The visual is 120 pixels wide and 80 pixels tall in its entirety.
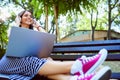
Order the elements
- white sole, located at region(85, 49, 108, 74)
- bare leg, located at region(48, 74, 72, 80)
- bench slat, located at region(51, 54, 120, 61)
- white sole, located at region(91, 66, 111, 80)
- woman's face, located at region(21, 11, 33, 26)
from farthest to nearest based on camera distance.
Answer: woman's face, located at region(21, 11, 33, 26), bench slat, located at region(51, 54, 120, 61), bare leg, located at region(48, 74, 72, 80), white sole, located at region(85, 49, 108, 74), white sole, located at region(91, 66, 111, 80)

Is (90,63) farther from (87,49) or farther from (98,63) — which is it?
(87,49)

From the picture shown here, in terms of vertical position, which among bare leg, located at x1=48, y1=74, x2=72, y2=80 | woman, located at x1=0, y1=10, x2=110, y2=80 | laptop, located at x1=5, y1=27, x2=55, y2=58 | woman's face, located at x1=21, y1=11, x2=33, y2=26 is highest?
woman's face, located at x1=21, y1=11, x2=33, y2=26

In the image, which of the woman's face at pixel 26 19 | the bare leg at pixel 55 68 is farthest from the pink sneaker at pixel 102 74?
the woman's face at pixel 26 19

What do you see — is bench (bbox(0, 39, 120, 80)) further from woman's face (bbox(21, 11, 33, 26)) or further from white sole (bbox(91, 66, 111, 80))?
white sole (bbox(91, 66, 111, 80))

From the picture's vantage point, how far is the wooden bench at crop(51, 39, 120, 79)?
6.78 ft

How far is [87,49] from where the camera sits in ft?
7.64

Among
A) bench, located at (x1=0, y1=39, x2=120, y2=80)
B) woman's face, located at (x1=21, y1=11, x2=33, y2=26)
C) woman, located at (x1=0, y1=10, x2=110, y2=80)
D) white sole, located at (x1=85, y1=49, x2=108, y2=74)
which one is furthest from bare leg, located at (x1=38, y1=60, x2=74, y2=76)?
woman's face, located at (x1=21, y1=11, x2=33, y2=26)

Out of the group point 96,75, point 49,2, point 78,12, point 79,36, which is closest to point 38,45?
point 96,75

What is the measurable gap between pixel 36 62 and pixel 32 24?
0.75 meters

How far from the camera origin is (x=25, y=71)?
1806 millimetres

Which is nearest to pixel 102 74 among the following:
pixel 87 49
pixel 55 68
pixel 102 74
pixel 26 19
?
pixel 102 74

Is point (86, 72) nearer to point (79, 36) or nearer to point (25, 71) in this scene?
point (25, 71)

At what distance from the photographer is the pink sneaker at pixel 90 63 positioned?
1.59 meters

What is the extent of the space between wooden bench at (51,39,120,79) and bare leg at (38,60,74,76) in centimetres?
49
